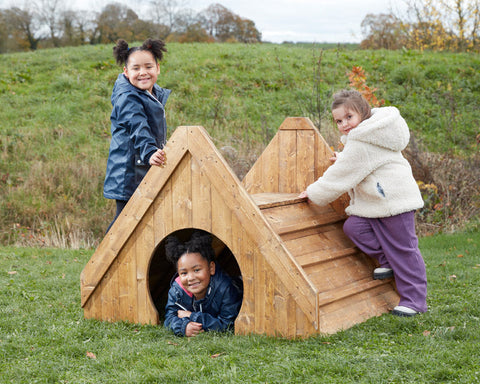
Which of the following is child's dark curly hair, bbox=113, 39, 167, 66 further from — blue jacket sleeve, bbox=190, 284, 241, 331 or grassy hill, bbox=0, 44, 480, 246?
grassy hill, bbox=0, 44, 480, 246

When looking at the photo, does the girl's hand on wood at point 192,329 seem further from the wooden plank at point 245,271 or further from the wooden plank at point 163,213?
the wooden plank at point 163,213

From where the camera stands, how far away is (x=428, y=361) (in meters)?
3.21

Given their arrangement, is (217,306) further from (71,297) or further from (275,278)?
(71,297)

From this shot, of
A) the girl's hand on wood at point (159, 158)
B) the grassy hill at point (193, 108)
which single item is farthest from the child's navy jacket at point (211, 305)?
the grassy hill at point (193, 108)

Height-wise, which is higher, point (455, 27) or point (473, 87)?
point (455, 27)

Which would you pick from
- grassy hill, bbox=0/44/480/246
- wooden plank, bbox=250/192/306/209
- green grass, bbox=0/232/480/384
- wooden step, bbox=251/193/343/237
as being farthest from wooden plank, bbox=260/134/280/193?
grassy hill, bbox=0/44/480/246

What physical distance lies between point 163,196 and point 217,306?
92 centimetres

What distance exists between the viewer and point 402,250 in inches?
169

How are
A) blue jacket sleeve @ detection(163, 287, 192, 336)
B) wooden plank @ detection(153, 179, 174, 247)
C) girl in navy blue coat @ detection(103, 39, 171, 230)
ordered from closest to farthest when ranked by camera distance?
blue jacket sleeve @ detection(163, 287, 192, 336)
wooden plank @ detection(153, 179, 174, 247)
girl in navy blue coat @ detection(103, 39, 171, 230)

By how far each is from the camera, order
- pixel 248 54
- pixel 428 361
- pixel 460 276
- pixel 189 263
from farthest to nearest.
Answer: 1. pixel 248 54
2. pixel 460 276
3. pixel 189 263
4. pixel 428 361

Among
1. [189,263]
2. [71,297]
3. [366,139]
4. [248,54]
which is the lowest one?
[71,297]

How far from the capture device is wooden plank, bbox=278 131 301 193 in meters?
5.20

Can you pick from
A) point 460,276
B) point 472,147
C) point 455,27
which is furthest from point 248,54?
point 460,276

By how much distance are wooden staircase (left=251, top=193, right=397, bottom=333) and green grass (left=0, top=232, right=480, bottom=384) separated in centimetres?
17
